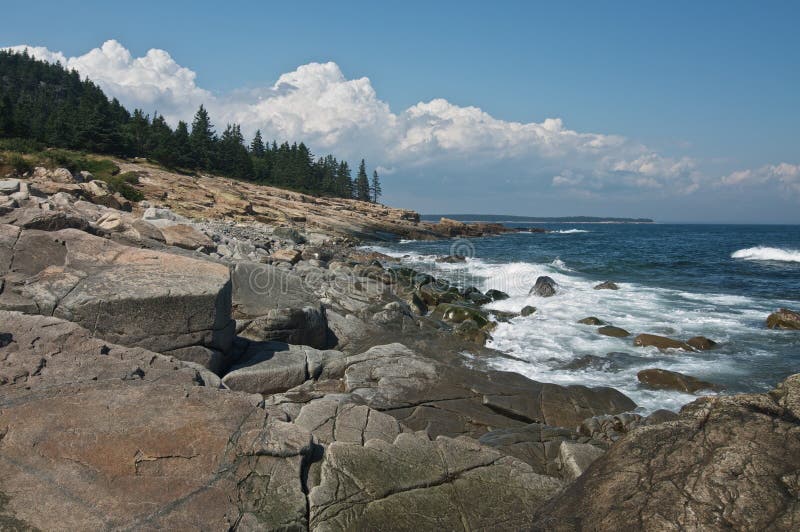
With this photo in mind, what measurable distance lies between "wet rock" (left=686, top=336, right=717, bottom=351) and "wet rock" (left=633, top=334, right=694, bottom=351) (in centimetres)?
24

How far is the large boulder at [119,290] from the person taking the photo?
8.86 metres

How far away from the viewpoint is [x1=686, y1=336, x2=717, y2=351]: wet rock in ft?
55.5

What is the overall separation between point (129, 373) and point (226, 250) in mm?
13031

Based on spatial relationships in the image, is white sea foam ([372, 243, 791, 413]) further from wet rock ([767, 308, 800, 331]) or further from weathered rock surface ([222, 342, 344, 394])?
weathered rock surface ([222, 342, 344, 394])

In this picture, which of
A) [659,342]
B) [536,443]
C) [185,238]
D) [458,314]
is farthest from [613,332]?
[185,238]

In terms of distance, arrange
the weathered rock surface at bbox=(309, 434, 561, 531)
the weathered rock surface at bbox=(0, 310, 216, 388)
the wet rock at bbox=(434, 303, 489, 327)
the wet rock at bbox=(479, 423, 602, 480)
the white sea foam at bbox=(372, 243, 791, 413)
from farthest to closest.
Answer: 1. the wet rock at bbox=(434, 303, 489, 327)
2. the white sea foam at bbox=(372, 243, 791, 413)
3. the wet rock at bbox=(479, 423, 602, 480)
4. the weathered rock surface at bbox=(0, 310, 216, 388)
5. the weathered rock surface at bbox=(309, 434, 561, 531)

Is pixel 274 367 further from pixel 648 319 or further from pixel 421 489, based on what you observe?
pixel 648 319

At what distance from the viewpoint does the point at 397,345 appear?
45.5ft

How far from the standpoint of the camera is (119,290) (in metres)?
9.08

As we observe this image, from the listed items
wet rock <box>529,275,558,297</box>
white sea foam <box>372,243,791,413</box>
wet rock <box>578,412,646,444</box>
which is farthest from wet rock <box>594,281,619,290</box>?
wet rock <box>578,412,646,444</box>

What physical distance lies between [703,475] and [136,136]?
268ft

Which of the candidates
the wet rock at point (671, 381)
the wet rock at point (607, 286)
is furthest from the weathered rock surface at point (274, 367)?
the wet rock at point (607, 286)

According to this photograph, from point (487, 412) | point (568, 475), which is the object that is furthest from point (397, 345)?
point (568, 475)

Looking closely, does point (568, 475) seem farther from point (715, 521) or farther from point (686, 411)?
point (715, 521)
